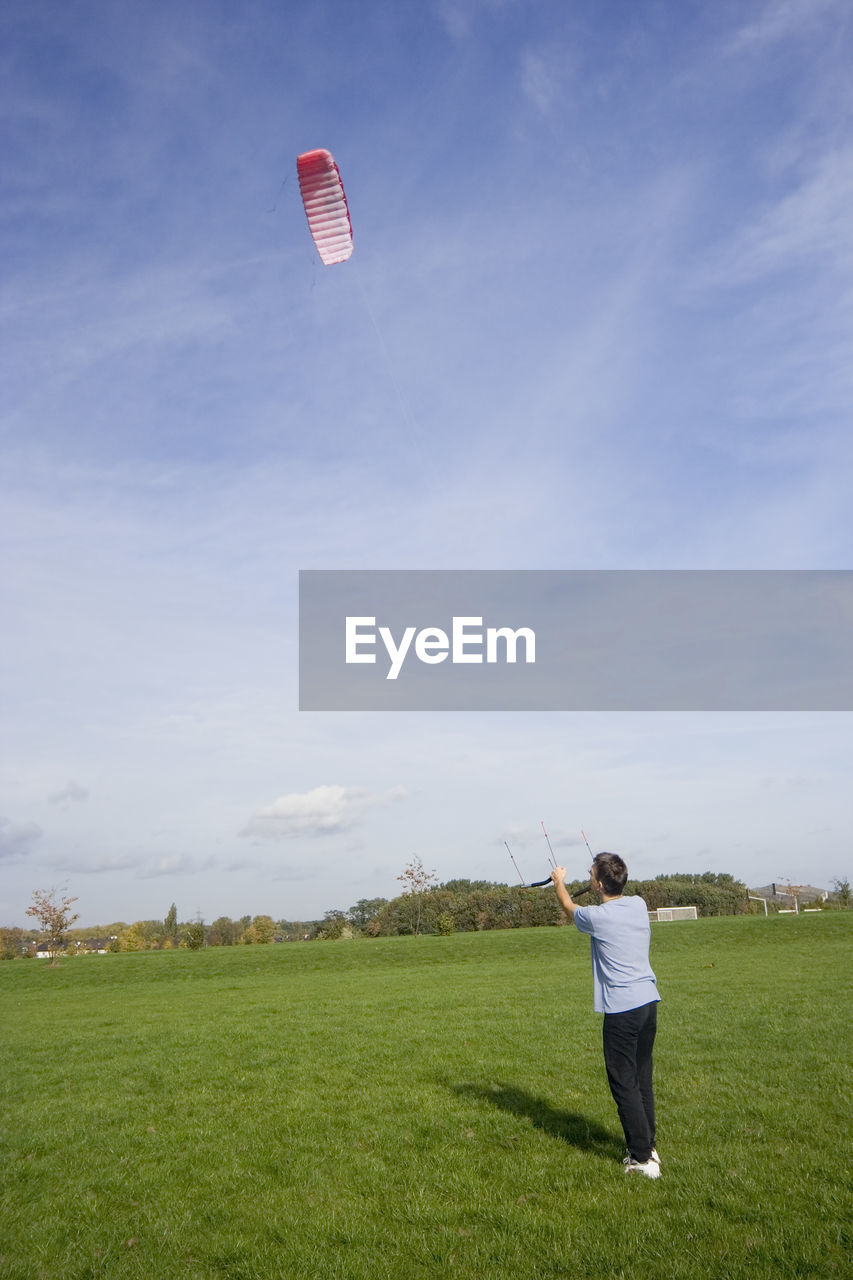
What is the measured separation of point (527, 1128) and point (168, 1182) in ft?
12.0

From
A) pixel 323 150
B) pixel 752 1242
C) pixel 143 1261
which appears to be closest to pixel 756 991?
pixel 752 1242

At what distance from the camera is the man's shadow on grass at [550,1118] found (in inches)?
336

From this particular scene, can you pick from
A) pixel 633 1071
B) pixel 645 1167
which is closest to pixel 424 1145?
pixel 645 1167

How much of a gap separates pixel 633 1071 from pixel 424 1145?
2.55m

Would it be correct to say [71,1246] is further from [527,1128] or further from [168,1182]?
[527,1128]

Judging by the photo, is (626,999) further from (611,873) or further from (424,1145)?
(424,1145)

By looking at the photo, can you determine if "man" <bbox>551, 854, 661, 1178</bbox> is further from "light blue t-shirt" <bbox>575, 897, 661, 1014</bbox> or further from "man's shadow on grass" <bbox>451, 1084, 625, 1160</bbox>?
"man's shadow on grass" <bbox>451, 1084, 625, 1160</bbox>

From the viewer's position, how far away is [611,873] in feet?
27.2

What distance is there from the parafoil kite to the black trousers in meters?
17.4

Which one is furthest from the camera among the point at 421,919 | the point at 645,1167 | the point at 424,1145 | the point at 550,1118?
the point at 421,919

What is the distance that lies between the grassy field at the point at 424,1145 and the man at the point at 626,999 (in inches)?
16.1

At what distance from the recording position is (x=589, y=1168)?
7859 mm

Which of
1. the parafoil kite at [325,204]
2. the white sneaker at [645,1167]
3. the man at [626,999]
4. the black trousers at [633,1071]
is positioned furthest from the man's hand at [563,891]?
the parafoil kite at [325,204]

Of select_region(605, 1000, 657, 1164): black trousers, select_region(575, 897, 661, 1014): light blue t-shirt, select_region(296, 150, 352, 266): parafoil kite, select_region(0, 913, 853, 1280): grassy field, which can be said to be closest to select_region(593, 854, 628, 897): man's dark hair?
select_region(575, 897, 661, 1014): light blue t-shirt
